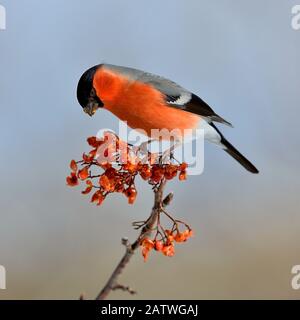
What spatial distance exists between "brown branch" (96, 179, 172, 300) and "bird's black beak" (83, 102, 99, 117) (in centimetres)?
56

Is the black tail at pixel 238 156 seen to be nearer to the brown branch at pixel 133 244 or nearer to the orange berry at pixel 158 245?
the brown branch at pixel 133 244

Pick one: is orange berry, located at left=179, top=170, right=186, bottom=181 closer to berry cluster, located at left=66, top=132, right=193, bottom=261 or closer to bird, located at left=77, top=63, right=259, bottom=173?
berry cluster, located at left=66, top=132, right=193, bottom=261

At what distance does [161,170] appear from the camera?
126 centimetres

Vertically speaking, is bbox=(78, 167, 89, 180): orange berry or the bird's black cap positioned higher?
the bird's black cap

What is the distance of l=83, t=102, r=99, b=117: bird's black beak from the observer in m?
1.69

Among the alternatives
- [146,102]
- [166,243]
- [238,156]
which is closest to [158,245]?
[166,243]

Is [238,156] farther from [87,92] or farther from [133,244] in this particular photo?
[133,244]

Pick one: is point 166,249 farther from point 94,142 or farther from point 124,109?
point 124,109

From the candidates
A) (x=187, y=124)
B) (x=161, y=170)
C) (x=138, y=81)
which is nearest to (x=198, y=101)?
(x=187, y=124)

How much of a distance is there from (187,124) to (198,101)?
14cm

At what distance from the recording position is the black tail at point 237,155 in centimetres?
208

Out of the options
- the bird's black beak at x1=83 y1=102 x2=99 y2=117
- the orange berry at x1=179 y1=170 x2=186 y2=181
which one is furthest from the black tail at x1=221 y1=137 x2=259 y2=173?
the orange berry at x1=179 y1=170 x2=186 y2=181

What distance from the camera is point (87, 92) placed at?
1.70 meters

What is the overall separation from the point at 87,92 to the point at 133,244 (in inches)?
30.9
